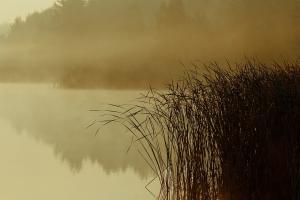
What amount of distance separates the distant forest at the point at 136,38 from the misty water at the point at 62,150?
0.46 feet

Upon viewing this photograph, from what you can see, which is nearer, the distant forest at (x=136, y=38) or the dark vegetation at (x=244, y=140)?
the dark vegetation at (x=244, y=140)

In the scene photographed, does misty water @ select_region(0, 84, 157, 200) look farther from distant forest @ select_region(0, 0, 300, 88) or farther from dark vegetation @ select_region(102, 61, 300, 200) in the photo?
dark vegetation @ select_region(102, 61, 300, 200)

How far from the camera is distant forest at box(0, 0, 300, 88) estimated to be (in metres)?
4.67

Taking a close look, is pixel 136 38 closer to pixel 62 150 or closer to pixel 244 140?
pixel 62 150

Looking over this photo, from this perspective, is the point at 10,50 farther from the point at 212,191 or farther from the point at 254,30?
the point at 212,191

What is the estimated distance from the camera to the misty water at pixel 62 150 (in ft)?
14.2

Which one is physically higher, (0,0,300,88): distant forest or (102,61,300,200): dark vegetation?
(0,0,300,88): distant forest

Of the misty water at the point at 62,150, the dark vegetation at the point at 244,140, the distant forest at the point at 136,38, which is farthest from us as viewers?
the distant forest at the point at 136,38

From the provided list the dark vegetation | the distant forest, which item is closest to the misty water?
the distant forest

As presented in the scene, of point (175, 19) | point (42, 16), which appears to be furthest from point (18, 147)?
point (175, 19)

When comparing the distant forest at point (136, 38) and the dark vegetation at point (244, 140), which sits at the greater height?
the distant forest at point (136, 38)

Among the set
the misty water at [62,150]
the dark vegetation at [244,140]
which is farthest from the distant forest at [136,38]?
the dark vegetation at [244,140]

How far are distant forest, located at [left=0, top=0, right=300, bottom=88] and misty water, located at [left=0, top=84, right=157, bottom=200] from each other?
141 mm

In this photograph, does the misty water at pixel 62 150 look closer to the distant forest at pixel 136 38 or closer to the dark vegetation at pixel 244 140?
the distant forest at pixel 136 38
